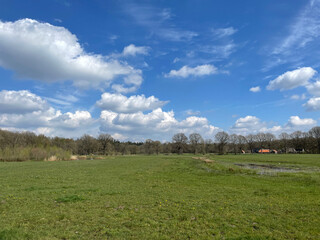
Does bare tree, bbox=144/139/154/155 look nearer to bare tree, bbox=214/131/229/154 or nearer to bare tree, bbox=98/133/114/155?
bare tree, bbox=98/133/114/155

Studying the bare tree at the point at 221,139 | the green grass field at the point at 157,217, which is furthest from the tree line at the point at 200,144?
the green grass field at the point at 157,217

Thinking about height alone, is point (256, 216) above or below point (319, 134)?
below

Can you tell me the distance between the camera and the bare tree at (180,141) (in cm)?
16412

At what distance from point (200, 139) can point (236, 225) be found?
16536 cm

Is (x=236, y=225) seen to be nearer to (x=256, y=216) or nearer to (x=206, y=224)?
(x=206, y=224)

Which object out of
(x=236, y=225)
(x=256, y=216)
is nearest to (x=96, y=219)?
(x=236, y=225)

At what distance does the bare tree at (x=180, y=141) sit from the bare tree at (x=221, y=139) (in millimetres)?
A: 23665

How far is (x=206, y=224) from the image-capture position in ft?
29.5

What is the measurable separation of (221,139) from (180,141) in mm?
30667

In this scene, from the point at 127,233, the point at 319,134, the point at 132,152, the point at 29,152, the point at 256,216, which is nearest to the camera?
the point at 127,233

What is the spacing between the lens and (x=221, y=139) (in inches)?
6137

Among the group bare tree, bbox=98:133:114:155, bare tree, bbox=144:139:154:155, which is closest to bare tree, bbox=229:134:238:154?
bare tree, bbox=144:139:154:155

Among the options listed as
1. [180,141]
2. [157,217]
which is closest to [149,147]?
[180,141]

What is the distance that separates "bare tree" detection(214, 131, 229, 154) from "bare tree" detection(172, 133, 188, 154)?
23665mm
